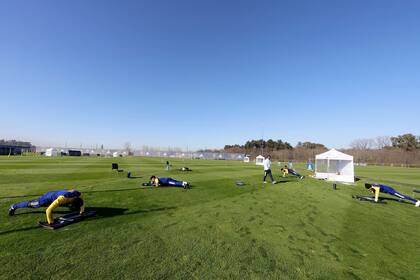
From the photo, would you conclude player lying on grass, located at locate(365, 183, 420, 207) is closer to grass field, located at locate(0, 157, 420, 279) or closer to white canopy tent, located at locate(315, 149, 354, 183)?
grass field, located at locate(0, 157, 420, 279)

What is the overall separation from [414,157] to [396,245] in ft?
308

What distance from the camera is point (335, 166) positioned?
2283 cm

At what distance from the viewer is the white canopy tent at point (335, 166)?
21453 mm

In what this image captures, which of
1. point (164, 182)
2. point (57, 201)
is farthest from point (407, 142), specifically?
point (57, 201)

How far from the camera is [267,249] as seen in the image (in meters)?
5.33

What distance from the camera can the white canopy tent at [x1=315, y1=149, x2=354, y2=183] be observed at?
21.5 meters

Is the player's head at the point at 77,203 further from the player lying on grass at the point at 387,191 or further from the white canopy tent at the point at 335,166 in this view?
the white canopy tent at the point at 335,166

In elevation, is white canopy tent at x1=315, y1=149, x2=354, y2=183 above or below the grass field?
above

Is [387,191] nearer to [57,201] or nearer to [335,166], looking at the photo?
[335,166]

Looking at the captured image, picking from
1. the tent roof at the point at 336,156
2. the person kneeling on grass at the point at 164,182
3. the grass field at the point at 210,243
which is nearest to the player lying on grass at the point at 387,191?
the grass field at the point at 210,243

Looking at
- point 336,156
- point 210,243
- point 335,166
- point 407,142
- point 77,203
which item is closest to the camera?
point 210,243

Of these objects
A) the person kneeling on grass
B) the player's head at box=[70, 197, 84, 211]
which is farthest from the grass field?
the person kneeling on grass

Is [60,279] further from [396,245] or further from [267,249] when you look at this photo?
[396,245]

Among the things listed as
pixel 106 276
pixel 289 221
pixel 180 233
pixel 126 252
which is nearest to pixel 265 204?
pixel 289 221
